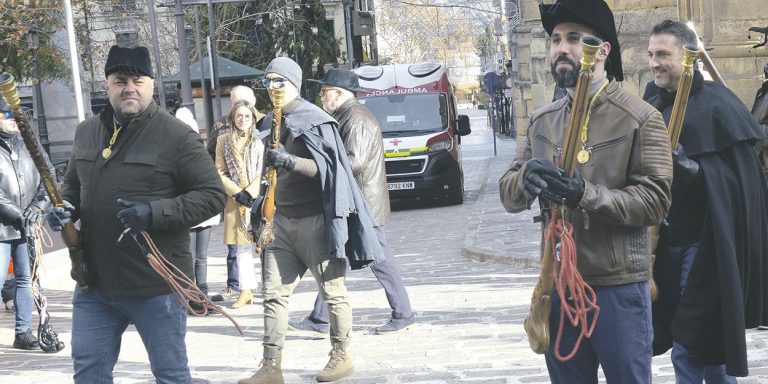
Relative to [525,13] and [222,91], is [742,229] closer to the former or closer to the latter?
[222,91]

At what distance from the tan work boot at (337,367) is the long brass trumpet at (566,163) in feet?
10.4

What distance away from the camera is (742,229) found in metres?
5.01

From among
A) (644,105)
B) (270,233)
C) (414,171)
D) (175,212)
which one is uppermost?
(644,105)

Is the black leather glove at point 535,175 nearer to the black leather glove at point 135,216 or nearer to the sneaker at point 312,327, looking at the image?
the black leather glove at point 135,216

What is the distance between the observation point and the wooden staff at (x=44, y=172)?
14.6ft

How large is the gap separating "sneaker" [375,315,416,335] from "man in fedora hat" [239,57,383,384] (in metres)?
1.37

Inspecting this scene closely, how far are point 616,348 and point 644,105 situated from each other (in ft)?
2.70

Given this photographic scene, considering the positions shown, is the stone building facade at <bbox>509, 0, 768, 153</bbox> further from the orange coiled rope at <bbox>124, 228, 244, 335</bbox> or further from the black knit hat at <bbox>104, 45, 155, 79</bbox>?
the orange coiled rope at <bbox>124, 228, 244, 335</bbox>

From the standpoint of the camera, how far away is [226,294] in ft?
35.6

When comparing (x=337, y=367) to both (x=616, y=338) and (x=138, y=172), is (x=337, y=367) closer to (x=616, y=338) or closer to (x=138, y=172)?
(x=138, y=172)

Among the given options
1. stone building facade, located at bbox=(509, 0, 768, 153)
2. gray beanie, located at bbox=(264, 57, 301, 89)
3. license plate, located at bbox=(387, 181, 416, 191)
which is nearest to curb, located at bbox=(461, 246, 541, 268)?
stone building facade, located at bbox=(509, 0, 768, 153)

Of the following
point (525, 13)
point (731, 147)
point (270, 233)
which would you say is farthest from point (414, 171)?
point (731, 147)

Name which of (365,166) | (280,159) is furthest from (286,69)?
(365,166)

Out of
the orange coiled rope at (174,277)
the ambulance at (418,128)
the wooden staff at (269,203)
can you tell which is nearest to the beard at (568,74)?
the orange coiled rope at (174,277)
